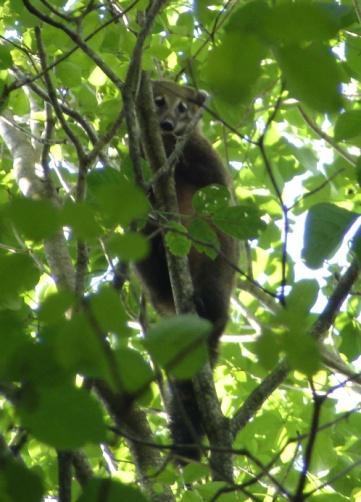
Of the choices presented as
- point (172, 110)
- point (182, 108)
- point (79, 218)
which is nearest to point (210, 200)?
point (79, 218)

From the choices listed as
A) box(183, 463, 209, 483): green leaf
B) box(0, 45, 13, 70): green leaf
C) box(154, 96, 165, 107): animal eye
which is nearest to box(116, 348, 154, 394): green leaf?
box(183, 463, 209, 483): green leaf

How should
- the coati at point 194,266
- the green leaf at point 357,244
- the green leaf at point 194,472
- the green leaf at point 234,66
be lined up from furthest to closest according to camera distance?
1. the coati at point 194,266
2. the green leaf at point 194,472
3. the green leaf at point 357,244
4. the green leaf at point 234,66

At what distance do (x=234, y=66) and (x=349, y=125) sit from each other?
1444 mm

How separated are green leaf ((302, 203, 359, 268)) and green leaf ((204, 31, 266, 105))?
3.04ft

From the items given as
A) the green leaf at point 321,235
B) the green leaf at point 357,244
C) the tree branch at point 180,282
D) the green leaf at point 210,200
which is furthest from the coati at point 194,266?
the green leaf at point 357,244

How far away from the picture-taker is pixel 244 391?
4684 mm

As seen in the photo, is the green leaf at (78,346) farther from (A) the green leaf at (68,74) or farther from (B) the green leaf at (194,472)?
(A) the green leaf at (68,74)

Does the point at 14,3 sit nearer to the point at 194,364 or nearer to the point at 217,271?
the point at 217,271

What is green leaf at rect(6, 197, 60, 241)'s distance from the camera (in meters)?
0.81

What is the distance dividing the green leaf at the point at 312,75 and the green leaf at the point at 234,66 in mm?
27

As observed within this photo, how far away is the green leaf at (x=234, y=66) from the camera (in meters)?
0.78

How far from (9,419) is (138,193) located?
384 millimetres

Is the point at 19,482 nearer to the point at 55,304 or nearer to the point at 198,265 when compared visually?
the point at 55,304

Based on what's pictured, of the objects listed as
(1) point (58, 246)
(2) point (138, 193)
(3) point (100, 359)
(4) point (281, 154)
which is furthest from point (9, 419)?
(4) point (281, 154)
